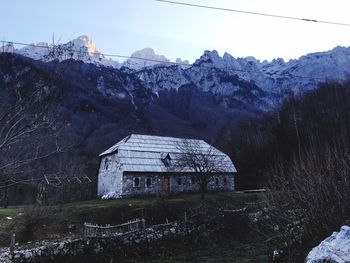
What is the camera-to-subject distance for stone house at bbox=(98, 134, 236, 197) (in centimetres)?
3862

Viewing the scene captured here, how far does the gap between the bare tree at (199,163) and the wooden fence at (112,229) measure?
46.5 ft

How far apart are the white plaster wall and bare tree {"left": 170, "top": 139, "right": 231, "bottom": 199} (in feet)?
19.9

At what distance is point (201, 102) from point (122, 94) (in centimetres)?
3202

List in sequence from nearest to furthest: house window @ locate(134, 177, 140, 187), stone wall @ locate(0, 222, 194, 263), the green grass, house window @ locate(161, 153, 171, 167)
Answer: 1. stone wall @ locate(0, 222, 194, 263)
2. the green grass
3. house window @ locate(134, 177, 140, 187)
4. house window @ locate(161, 153, 171, 167)

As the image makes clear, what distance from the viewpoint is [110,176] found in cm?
4056

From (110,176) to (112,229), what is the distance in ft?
61.6

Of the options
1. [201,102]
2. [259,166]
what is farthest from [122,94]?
[259,166]

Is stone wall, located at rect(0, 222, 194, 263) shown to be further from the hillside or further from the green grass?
the hillside

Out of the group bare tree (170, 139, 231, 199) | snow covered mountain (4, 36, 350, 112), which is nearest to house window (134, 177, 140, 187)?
bare tree (170, 139, 231, 199)

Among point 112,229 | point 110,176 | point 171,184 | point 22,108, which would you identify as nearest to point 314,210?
point 22,108

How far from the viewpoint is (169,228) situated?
856 inches

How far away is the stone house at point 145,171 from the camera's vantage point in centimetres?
3862

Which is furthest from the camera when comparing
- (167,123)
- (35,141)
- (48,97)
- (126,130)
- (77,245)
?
(167,123)

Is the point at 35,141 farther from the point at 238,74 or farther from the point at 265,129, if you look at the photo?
the point at 238,74
